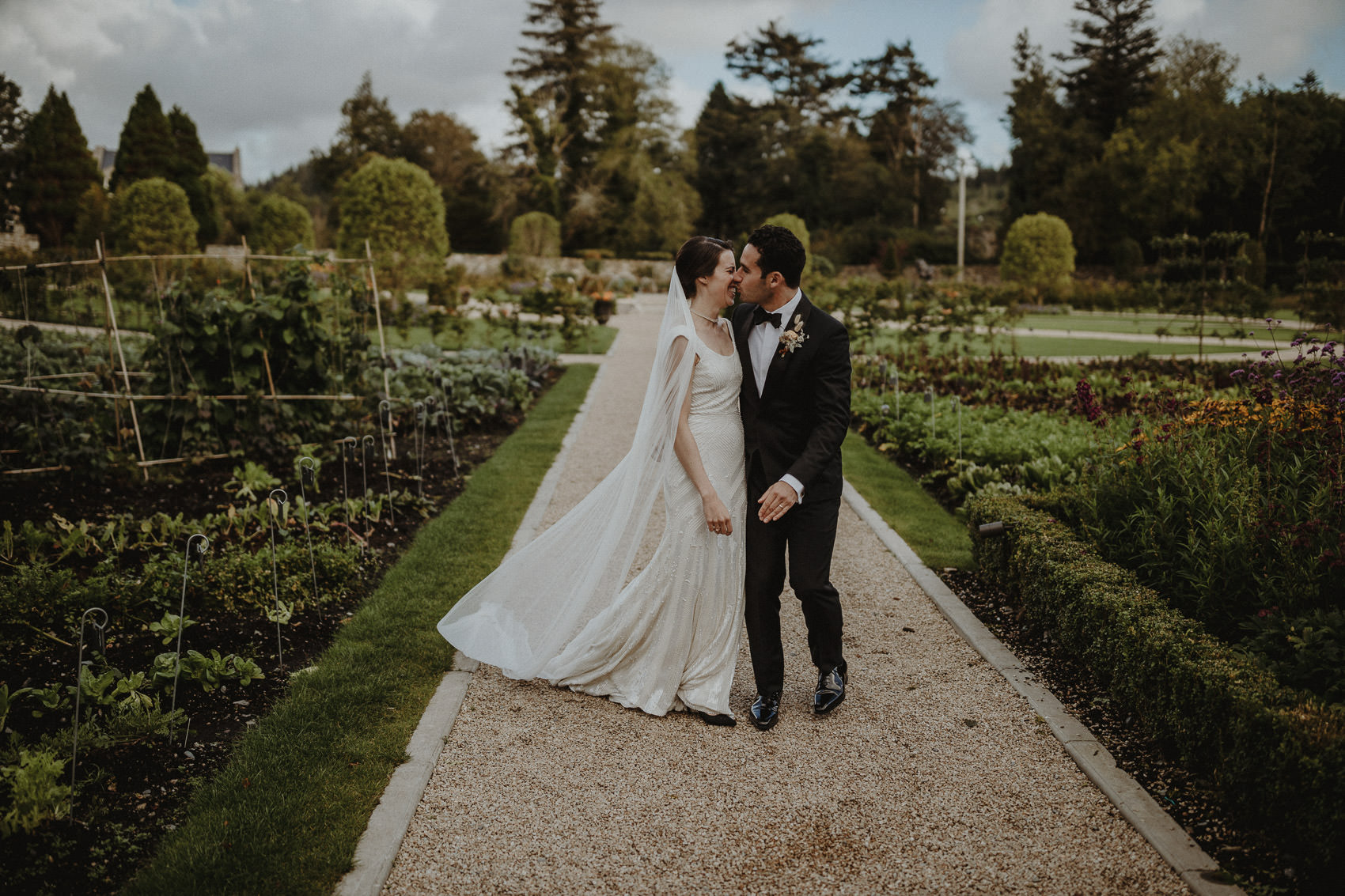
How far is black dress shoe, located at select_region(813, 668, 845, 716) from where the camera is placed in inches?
142

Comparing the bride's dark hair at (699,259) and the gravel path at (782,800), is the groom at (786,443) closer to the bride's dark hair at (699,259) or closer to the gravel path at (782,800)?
the bride's dark hair at (699,259)

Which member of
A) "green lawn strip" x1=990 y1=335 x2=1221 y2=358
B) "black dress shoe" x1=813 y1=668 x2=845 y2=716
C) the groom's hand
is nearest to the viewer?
the groom's hand

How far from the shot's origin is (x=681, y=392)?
342cm

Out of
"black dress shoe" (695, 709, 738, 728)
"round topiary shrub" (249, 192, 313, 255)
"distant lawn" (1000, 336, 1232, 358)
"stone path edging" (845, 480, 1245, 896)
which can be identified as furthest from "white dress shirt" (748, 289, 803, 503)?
"round topiary shrub" (249, 192, 313, 255)

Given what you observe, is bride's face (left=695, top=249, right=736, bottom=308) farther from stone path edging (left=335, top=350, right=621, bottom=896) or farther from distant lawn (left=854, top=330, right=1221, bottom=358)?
distant lawn (left=854, top=330, right=1221, bottom=358)

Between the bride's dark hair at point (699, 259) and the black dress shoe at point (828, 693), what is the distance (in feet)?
5.64

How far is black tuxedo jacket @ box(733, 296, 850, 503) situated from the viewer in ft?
10.8

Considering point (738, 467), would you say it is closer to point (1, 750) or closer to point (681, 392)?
point (681, 392)

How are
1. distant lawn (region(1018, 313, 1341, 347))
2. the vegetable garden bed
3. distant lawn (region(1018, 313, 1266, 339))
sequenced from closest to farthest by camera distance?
1. the vegetable garden bed
2. distant lawn (region(1018, 313, 1341, 347))
3. distant lawn (region(1018, 313, 1266, 339))

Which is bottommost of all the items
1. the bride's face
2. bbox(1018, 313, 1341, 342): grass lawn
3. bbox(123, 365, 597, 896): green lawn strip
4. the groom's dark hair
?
bbox(123, 365, 597, 896): green lawn strip

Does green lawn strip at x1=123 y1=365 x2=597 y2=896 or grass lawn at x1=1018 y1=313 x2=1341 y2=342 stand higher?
grass lawn at x1=1018 y1=313 x2=1341 y2=342

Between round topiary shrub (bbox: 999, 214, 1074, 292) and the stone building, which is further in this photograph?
the stone building

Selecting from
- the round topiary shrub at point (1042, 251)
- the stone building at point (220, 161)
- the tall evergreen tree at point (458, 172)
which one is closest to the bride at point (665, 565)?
the round topiary shrub at point (1042, 251)

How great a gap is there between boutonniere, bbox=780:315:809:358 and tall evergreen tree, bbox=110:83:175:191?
147 feet
